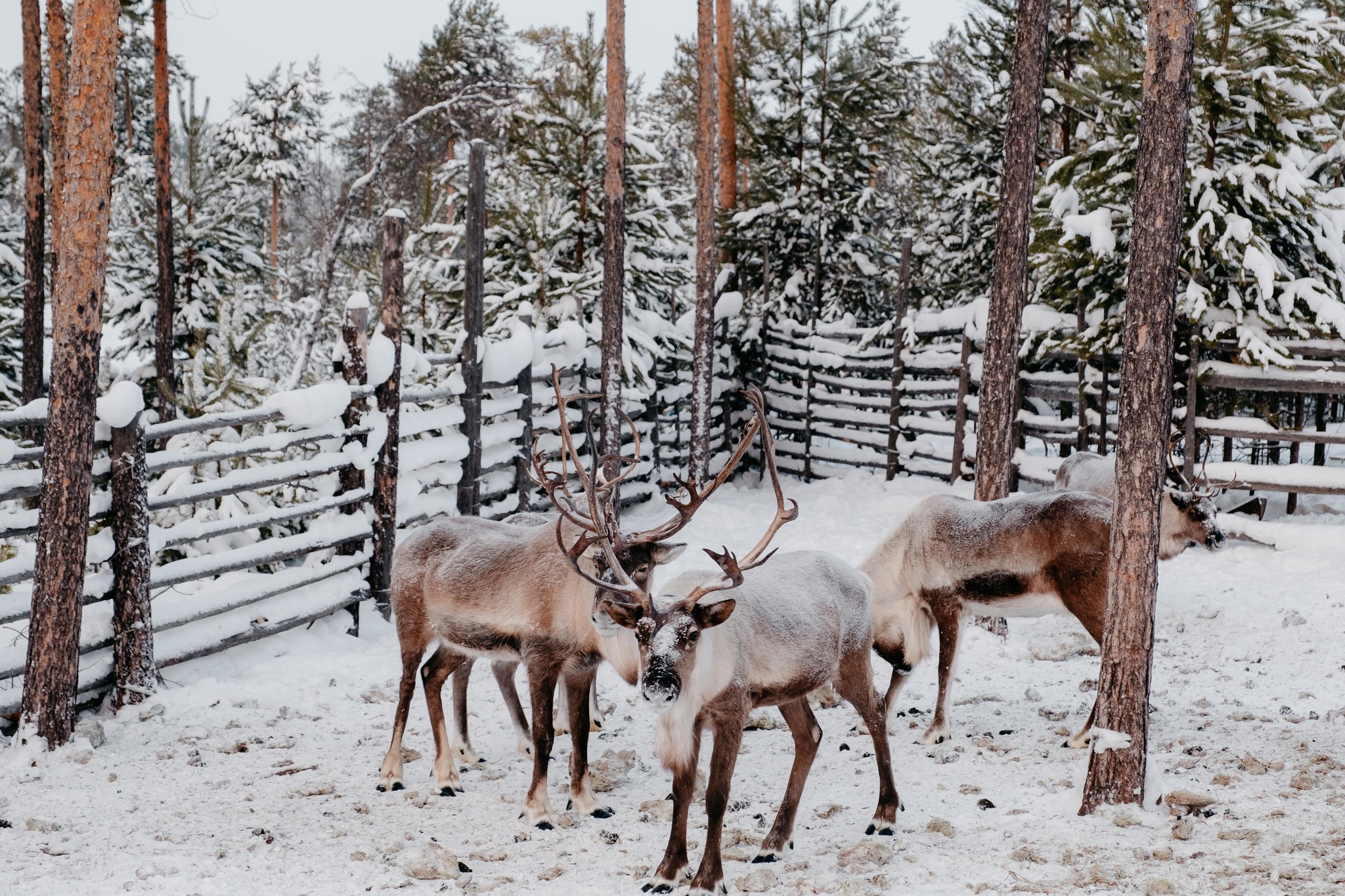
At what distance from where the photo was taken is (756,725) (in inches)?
237

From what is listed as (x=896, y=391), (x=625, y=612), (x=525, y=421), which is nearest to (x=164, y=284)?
(x=525, y=421)

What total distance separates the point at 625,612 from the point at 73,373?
296cm

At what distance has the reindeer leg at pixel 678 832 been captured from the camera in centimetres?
412

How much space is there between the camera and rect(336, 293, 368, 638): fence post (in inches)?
298

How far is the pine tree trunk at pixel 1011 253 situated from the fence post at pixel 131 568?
16.7ft

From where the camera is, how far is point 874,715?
490 centimetres

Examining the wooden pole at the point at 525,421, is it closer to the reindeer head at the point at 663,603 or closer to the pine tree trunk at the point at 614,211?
the pine tree trunk at the point at 614,211

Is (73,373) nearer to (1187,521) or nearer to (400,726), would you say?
(400,726)

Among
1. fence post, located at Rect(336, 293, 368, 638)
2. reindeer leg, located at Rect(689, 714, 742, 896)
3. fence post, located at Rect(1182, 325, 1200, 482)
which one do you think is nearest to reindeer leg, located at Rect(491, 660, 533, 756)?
reindeer leg, located at Rect(689, 714, 742, 896)

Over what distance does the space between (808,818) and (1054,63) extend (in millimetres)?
11043

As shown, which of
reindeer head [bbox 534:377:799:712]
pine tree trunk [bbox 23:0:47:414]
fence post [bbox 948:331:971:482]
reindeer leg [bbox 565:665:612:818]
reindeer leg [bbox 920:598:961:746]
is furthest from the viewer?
fence post [bbox 948:331:971:482]

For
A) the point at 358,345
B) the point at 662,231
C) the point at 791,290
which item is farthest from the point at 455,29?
the point at 358,345

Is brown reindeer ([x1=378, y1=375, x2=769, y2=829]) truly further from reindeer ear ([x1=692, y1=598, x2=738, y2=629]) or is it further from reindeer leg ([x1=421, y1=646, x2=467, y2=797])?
reindeer ear ([x1=692, y1=598, x2=738, y2=629])

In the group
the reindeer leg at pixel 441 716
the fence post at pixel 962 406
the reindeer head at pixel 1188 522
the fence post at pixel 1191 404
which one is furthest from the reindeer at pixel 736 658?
the fence post at pixel 962 406
